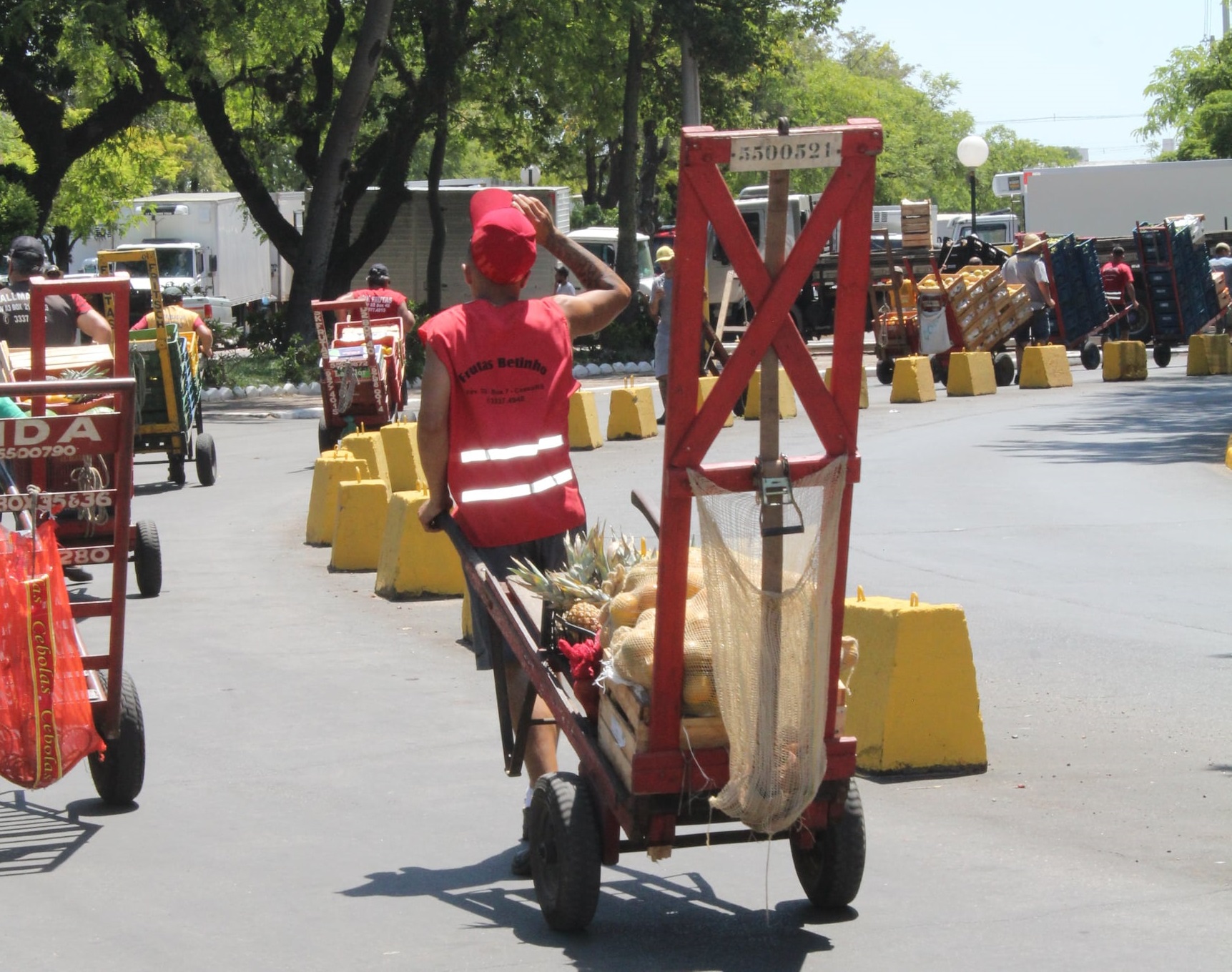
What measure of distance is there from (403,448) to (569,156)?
35.2 meters

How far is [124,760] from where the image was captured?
593 cm

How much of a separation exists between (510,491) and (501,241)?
765 mm

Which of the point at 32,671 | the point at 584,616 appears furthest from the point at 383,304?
the point at 584,616

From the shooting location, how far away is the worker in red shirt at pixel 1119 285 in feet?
89.5

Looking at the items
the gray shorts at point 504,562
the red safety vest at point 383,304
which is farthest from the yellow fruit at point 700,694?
the red safety vest at point 383,304

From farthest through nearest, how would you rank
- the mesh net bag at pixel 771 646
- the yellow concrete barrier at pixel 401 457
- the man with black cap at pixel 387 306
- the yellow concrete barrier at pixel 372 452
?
the man with black cap at pixel 387 306 < the yellow concrete barrier at pixel 401 457 < the yellow concrete barrier at pixel 372 452 < the mesh net bag at pixel 771 646

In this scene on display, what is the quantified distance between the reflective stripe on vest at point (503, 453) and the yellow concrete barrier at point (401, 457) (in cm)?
871

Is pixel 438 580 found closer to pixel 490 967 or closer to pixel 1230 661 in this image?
pixel 1230 661

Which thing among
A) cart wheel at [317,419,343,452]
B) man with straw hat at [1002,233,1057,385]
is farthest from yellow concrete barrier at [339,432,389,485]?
man with straw hat at [1002,233,1057,385]

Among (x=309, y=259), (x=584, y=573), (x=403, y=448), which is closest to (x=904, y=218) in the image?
(x=309, y=259)

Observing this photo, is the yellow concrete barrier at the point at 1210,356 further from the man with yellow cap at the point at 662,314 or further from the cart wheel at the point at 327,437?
the cart wheel at the point at 327,437

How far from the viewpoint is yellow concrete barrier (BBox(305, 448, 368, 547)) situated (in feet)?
40.2

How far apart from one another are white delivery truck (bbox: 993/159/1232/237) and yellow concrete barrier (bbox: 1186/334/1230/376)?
47.5ft

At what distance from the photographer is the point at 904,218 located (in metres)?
24.6
